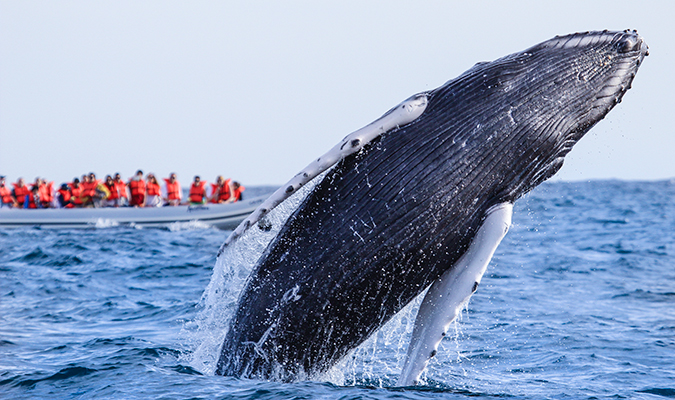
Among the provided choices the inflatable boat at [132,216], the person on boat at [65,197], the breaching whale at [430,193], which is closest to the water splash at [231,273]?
the breaching whale at [430,193]

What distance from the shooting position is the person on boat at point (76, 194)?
3628 cm

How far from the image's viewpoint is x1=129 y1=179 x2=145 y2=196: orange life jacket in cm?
3672

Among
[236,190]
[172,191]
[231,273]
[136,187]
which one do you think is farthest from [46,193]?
[231,273]

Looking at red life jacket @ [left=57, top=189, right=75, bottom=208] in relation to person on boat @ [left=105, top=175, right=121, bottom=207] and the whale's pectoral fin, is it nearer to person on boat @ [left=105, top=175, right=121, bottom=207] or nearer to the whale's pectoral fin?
person on boat @ [left=105, top=175, right=121, bottom=207]

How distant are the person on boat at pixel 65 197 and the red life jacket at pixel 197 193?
21.3 ft

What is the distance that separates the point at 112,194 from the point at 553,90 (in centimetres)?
3326

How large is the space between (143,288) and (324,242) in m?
10.2

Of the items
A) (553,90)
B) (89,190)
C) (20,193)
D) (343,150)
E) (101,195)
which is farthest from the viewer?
(20,193)

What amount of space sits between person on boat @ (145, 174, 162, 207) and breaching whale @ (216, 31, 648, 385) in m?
31.7

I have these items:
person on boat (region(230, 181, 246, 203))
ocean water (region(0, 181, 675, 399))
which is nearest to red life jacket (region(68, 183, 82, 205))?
person on boat (region(230, 181, 246, 203))

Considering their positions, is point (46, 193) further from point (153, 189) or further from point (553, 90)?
point (553, 90)

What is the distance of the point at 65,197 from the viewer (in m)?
36.8

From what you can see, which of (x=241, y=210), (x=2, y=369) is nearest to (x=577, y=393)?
(x=2, y=369)

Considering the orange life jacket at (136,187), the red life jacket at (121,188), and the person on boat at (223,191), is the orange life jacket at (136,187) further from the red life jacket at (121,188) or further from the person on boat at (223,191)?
the person on boat at (223,191)
